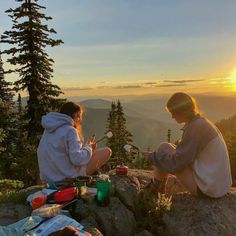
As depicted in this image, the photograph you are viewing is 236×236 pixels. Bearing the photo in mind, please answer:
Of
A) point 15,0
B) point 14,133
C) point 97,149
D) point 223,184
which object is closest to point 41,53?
point 15,0

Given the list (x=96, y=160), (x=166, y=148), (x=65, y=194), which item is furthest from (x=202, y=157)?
(x=65, y=194)

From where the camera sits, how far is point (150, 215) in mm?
7395

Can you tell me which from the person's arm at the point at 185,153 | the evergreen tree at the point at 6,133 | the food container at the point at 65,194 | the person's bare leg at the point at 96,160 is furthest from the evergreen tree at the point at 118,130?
the food container at the point at 65,194

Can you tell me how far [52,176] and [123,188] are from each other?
4.36 ft

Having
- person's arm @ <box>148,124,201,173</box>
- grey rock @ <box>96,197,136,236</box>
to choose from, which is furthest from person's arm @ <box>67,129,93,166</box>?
person's arm @ <box>148,124,201,173</box>

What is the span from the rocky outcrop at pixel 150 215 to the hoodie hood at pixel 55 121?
4.69 feet

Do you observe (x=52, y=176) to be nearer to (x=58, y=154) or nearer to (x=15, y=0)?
(x=58, y=154)

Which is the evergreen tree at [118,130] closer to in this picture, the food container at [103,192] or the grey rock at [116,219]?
the grey rock at [116,219]

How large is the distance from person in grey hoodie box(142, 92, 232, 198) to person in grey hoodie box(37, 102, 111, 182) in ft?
4.79

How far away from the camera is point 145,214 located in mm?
7453

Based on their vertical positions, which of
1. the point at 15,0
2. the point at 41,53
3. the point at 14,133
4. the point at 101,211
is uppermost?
the point at 15,0

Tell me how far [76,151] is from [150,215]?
1.70 m

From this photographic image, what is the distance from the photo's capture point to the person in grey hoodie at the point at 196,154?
7273 mm

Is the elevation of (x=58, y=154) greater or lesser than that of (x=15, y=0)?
lesser
